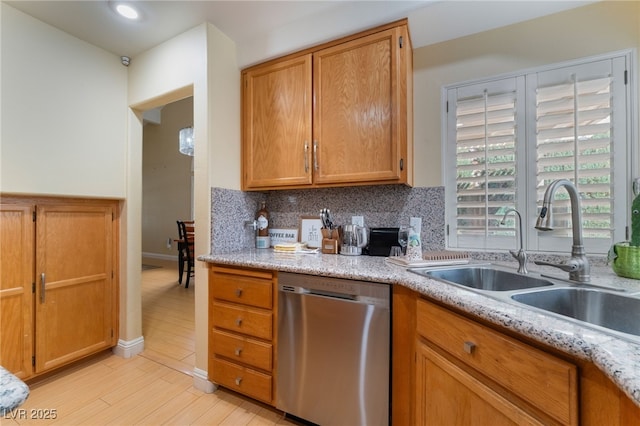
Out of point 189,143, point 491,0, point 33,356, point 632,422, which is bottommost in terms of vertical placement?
point 33,356

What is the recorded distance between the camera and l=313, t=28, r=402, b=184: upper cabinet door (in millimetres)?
1520

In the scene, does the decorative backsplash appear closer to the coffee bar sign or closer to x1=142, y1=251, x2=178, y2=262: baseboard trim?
the coffee bar sign

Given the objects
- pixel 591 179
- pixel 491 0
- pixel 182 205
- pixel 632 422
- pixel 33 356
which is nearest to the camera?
pixel 632 422

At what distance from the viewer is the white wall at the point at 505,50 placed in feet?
4.28

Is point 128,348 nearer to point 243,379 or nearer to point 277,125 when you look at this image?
point 243,379

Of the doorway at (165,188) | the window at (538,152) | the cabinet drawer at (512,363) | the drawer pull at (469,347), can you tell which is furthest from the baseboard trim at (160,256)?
the drawer pull at (469,347)

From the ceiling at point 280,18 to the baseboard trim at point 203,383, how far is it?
7.32ft

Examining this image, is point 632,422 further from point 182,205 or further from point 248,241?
point 182,205

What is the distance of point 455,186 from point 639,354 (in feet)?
3.97

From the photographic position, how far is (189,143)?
3.42 m

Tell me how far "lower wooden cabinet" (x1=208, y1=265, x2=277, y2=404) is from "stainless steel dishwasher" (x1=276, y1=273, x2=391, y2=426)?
0.25 ft

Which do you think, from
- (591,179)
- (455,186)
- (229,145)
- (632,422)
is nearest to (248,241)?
(229,145)

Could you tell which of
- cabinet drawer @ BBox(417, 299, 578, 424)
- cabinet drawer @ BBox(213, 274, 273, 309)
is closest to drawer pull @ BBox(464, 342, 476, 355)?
cabinet drawer @ BBox(417, 299, 578, 424)

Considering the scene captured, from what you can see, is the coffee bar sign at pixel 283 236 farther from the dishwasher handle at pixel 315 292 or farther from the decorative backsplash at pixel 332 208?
the dishwasher handle at pixel 315 292
